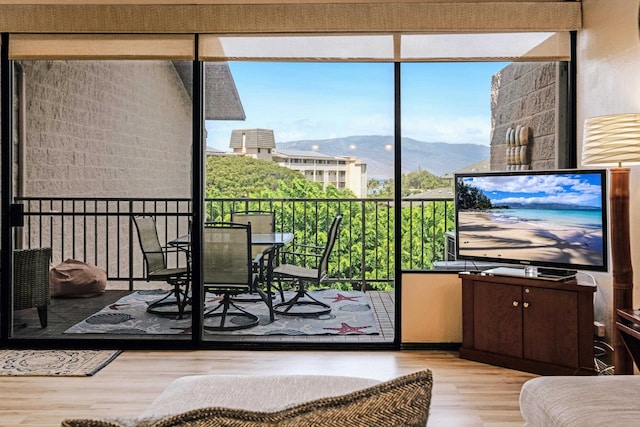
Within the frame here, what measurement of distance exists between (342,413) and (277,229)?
5.82 m

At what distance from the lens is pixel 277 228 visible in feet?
21.8

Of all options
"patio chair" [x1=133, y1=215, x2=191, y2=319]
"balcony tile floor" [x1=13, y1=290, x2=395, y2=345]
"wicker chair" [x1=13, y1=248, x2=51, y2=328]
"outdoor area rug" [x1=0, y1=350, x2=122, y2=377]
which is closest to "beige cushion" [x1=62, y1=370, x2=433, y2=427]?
"outdoor area rug" [x1=0, y1=350, x2=122, y2=377]

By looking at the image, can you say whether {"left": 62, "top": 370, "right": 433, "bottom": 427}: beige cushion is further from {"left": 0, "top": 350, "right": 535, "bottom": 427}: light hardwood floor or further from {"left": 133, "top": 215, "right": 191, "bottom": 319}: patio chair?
{"left": 133, "top": 215, "right": 191, "bottom": 319}: patio chair

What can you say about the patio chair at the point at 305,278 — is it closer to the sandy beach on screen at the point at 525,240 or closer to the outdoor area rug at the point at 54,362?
the sandy beach on screen at the point at 525,240

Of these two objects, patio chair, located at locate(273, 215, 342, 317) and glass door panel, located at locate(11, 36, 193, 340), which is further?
patio chair, located at locate(273, 215, 342, 317)

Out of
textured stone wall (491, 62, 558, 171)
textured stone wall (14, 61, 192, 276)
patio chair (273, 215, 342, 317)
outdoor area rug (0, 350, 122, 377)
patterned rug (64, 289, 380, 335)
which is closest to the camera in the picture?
outdoor area rug (0, 350, 122, 377)

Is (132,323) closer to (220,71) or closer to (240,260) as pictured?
(240,260)

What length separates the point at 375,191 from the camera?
20.3ft

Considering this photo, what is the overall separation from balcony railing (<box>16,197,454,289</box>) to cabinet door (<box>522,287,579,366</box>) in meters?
0.91

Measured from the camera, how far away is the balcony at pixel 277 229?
466cm

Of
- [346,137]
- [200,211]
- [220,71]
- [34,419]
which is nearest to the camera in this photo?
[34,419]

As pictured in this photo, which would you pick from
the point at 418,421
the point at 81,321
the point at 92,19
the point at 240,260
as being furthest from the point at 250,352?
the point at 418,421

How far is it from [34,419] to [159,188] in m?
3.00

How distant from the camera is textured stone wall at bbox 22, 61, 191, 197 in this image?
491 centimetres
